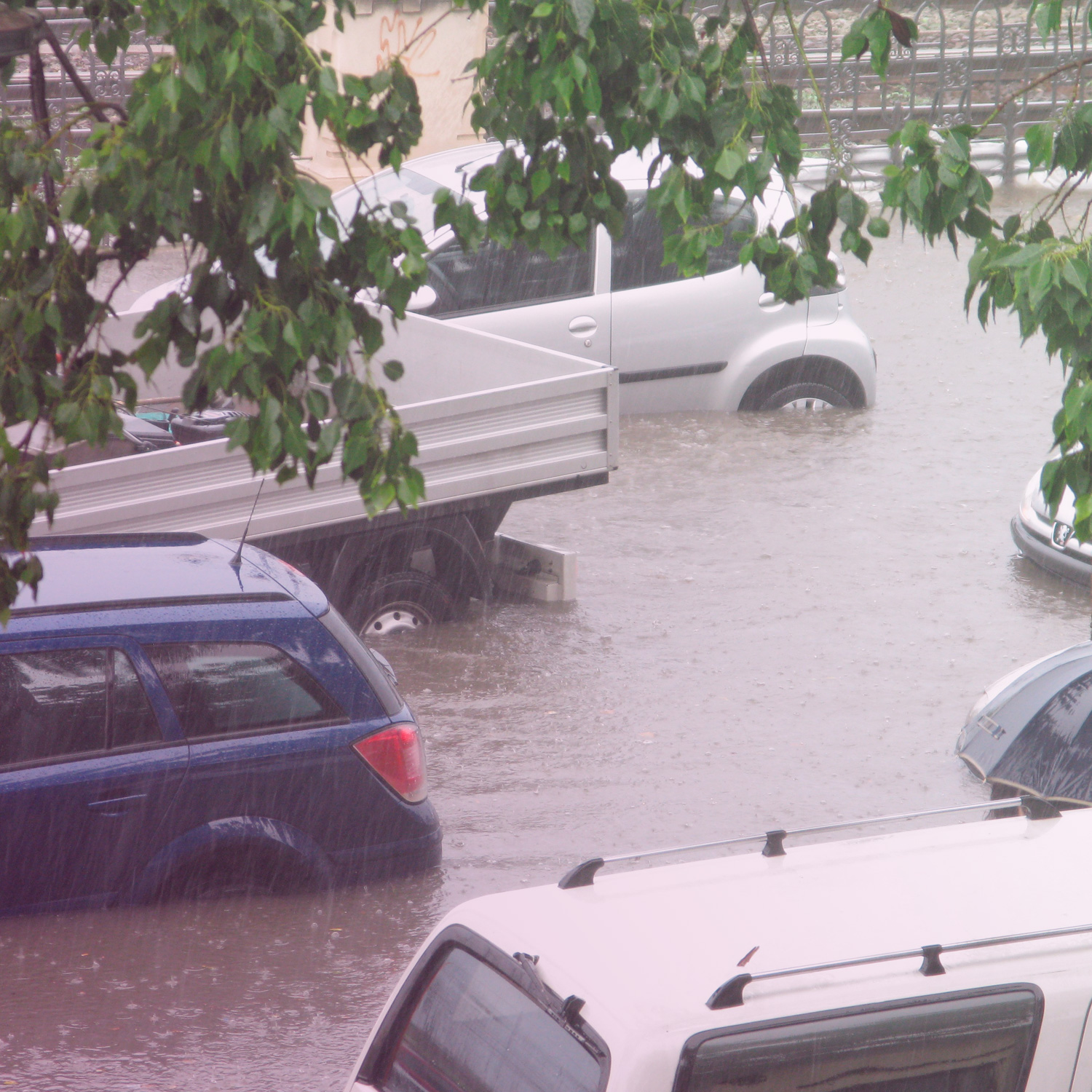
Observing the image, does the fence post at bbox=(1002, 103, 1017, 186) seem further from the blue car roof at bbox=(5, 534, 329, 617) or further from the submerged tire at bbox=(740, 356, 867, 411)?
the blue car roof at bbox=(5, 534, 329, 617)

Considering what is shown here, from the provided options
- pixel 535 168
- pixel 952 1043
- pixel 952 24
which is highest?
pixel 952 24

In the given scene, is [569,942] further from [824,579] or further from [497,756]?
[824,579]

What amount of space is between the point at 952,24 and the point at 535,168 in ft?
82.9

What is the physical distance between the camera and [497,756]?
720 cm

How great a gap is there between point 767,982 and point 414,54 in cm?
1821

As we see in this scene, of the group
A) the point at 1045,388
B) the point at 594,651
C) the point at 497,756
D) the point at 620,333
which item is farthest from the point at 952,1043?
the point at 1045,388

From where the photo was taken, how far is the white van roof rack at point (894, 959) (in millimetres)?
2537

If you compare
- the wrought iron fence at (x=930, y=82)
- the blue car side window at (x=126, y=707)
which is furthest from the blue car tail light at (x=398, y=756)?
the wrought iron fence at (x=930, y=82)

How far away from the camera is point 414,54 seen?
63.1 feet

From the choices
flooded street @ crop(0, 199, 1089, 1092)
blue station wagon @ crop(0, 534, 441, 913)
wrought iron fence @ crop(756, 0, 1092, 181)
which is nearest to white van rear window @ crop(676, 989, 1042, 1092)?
flooded street @ crop(0, 199, 1089, 1092)

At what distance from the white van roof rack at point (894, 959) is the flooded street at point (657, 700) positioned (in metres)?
2.54

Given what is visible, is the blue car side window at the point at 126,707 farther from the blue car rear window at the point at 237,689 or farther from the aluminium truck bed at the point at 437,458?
the aluminium truck bed at the point at 437,458

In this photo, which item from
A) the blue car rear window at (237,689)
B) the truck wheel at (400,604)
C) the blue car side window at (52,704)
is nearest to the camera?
the blue car side window at (52,704)

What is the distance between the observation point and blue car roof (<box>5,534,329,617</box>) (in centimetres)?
527
